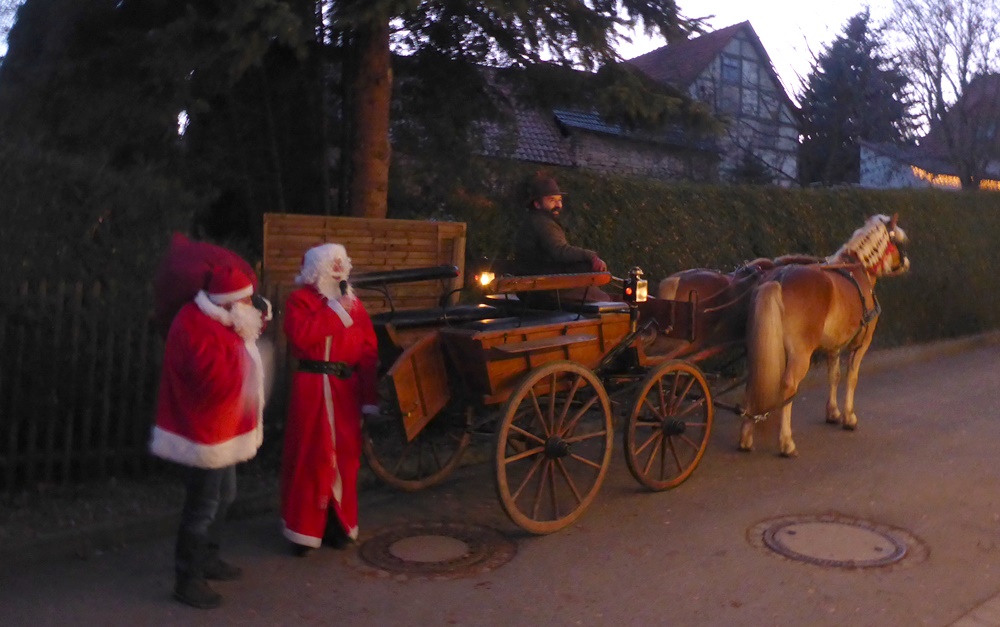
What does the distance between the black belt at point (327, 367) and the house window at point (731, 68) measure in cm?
2142

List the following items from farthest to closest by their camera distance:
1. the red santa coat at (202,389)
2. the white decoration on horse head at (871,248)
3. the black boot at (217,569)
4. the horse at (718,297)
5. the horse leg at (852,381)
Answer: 1. the white decoration on horse head at (871,248)
2. the horse leg at (852,381)
3. the horse at (718,297)
4. the black boot at (217,569)
5. the red santa coat at (202,389)

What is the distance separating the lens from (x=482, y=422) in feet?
18.2

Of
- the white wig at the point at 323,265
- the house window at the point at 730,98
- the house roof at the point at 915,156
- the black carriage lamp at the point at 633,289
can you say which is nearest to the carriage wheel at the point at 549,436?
the black carriage lamp at the point at 633,289

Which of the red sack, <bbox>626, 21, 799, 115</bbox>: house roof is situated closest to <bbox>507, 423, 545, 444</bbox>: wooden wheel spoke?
the red sack

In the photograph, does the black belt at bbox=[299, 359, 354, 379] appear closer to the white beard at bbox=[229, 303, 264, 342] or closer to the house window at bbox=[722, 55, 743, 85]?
the white beard at bbox=[229, 303, 264, 342]

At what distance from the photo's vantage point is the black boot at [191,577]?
177 inches

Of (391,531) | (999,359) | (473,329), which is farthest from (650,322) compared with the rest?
(999,359)

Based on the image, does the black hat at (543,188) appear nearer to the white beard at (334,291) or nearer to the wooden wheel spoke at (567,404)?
the wooden wheel spoke at (567,404)

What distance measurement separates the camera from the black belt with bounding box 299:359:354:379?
5031 mm

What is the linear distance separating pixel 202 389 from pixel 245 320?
0.37 metres

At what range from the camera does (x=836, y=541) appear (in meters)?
5.48

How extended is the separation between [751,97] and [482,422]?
19.2 metres

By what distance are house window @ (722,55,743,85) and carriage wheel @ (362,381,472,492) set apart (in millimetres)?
19816

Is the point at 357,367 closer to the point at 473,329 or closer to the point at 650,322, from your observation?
the point at 473,329
